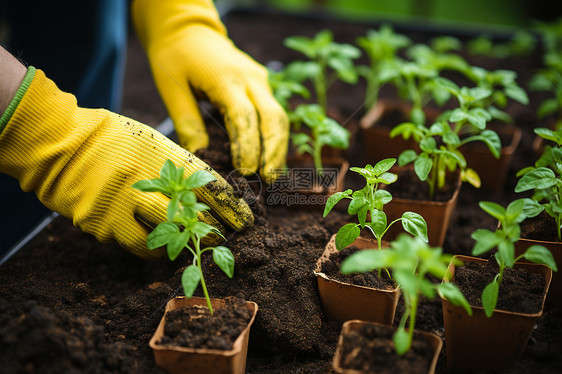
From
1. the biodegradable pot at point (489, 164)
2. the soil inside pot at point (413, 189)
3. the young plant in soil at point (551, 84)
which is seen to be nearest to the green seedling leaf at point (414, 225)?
the soil inside pot at point (413, 189)

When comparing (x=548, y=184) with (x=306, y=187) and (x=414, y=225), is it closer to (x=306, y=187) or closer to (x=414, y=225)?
(x=414, y=225)

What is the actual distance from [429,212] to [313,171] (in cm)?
51

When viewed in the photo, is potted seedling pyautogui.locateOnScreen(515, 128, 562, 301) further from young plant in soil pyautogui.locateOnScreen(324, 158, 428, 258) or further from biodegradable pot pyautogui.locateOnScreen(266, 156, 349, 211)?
biodegradable pot pyautogui.locateOnScreen(266, 156, 349, 211)

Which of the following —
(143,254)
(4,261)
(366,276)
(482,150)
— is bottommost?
(4,261)

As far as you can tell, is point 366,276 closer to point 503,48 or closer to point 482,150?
point 482,150

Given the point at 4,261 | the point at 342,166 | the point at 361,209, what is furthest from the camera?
the point at 342,166

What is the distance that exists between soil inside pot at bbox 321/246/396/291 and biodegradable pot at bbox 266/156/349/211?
13.7 inches

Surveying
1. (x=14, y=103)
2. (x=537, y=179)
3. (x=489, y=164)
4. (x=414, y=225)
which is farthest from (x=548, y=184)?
(x=14, y=103)

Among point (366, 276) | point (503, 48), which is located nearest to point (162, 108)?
point (366, 276)

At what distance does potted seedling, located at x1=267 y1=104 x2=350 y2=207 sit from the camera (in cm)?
176

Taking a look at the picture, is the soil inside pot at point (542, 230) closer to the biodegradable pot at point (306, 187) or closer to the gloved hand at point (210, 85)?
the biodegradable pot at point (306, 187)

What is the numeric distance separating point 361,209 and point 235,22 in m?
2.91

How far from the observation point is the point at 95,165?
4.75ft

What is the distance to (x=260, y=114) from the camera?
1808mm
